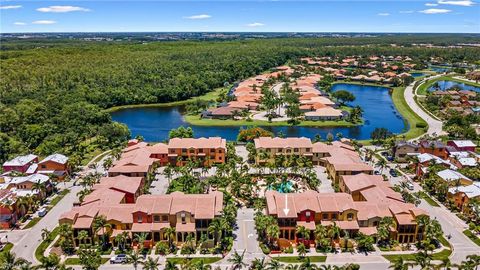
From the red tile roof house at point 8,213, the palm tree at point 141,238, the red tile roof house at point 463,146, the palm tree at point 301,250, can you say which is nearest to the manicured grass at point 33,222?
the red tile roof house at point 8,213

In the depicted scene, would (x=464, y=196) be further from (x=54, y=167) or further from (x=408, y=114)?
(x=54, y=167)

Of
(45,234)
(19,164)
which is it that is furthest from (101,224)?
(19,164)

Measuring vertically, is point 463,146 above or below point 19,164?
above

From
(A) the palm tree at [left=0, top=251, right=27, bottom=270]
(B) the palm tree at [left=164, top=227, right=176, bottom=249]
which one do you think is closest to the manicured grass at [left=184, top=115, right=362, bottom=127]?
(B) the palm tree at [left=164, top=227, right=176, bottom=249]

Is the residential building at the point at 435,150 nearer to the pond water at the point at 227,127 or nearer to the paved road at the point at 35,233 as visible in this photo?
the pond water at the point at 227,127

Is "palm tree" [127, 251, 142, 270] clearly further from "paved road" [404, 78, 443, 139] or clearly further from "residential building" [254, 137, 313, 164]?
"paved road" [404, 78, 443, 139]

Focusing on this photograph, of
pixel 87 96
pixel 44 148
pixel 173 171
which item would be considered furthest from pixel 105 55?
pixel 173 171
